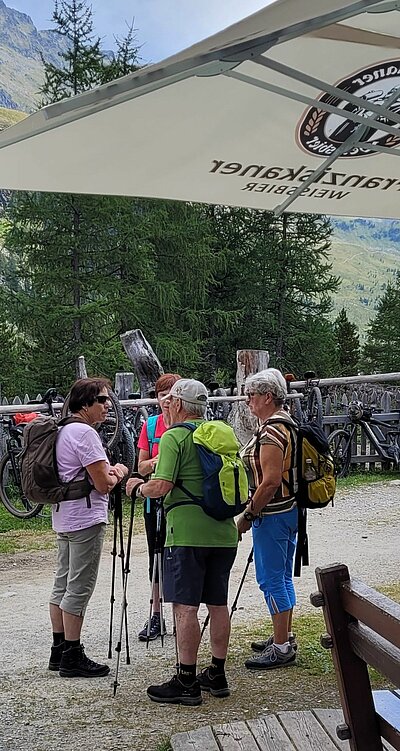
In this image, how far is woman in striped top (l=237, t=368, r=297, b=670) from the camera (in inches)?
186

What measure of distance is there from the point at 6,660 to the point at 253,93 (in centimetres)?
381

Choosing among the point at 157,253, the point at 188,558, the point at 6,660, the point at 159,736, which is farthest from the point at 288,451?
the point at 157,253

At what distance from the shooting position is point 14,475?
10977 millimetres

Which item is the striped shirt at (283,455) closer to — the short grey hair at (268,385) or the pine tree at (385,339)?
the short grey hair at (268,385)

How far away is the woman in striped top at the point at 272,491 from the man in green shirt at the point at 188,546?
399mm

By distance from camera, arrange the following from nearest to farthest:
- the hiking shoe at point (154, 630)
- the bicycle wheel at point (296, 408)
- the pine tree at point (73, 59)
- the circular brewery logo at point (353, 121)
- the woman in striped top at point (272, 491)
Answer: the circular brewery logo at point (353, 121) → the woman in striped top at point (272, 491) → the hiking shoe at point (154, 630) → the bicycle wheel at point (296, 408) → the pine tree at point (73, 59)

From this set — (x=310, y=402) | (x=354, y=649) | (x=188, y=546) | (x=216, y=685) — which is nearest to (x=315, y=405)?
(x=310, y=402)

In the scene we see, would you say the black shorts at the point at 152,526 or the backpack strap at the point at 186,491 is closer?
the backpack strap at the point at 186,491

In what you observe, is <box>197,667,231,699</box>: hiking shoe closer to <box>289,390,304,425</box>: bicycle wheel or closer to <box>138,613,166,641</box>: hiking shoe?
<box>138,613,166,641</box>: hiking shoe

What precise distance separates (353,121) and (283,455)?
1.80m

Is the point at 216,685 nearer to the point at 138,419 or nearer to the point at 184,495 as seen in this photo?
the point at 184,495

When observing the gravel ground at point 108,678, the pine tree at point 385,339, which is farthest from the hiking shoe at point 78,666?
the pine tree at point 385,339

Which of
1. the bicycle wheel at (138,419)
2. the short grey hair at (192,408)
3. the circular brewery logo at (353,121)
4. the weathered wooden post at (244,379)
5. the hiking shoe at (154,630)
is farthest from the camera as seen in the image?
the weathered wooden post at (244,379)

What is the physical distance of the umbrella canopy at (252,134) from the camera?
3678mm
